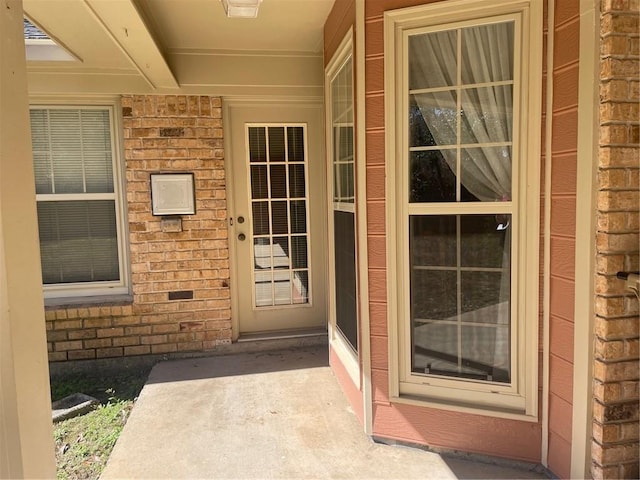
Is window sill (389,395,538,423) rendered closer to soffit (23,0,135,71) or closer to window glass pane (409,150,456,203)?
window glass pane (409,150,456,203)

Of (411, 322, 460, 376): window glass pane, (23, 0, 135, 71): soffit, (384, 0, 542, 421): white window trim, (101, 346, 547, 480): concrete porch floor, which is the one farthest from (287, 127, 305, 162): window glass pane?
(411, 322, 460, 376): window glass pane

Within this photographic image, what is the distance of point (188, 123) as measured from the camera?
3.45m

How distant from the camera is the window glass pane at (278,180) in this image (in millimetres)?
3725

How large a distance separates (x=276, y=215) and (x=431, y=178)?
73.7 inches

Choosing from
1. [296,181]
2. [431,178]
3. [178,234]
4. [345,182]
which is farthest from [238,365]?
[431,178]

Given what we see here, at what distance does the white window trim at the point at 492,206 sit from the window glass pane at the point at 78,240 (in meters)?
2.54

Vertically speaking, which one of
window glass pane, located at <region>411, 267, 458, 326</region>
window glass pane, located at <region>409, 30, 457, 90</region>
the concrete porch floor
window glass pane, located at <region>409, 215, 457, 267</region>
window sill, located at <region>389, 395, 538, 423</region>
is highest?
window glass pane, located at <region>409, 30, 457, 90</region>

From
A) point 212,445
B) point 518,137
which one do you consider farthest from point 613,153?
point 212,445

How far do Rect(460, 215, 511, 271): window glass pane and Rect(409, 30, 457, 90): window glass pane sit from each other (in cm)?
71

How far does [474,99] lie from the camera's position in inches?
81.7

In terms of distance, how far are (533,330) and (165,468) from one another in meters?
1.97

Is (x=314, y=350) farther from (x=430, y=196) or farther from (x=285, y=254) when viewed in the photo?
(x=430, y=196)

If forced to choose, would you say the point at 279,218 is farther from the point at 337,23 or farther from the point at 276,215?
the point at 337,23

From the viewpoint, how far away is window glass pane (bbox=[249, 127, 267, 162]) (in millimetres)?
3670
